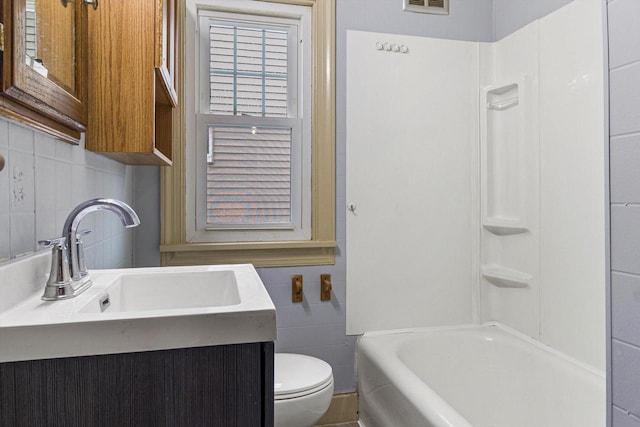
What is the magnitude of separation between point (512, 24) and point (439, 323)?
1581 mm

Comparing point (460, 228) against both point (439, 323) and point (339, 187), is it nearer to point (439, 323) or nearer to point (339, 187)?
point (439, 323)

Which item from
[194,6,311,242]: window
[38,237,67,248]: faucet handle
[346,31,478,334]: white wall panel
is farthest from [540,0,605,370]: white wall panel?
[38,237,67,248]: faucet handle

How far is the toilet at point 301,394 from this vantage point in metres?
1.52

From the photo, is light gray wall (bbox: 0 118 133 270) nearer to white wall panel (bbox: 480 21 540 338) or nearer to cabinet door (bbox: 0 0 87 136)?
cabinet door (bbox: 0 0 87 136)

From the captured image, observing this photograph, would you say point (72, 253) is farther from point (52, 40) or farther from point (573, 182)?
point (573, 182)

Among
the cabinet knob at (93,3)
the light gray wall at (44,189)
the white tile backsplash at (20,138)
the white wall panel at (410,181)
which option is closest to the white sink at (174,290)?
the light gray wall at (44,189)

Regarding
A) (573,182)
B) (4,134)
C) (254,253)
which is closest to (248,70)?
(254,253)

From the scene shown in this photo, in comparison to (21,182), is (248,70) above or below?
above

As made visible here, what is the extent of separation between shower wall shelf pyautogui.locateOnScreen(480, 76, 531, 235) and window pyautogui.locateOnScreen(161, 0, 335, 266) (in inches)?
31.9

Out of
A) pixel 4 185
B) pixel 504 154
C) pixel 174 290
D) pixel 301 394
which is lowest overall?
pixel 301 394

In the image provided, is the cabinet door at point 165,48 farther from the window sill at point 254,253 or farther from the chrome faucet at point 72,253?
the window sill at point 254,253

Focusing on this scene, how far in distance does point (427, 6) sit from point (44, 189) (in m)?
2.00

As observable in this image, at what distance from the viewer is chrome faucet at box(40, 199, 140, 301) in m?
0.84

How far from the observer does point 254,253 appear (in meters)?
2.03
